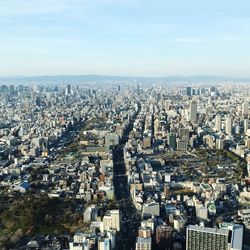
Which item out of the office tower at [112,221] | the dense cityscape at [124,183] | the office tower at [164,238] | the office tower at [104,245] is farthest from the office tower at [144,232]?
the office tower at [104,245]

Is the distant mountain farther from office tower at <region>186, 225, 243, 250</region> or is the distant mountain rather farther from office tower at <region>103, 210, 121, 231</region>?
office tower at <region>186, 225, 243, 250</region>

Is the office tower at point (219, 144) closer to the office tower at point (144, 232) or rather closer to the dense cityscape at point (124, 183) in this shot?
the dense cityscape at point (124, 183)

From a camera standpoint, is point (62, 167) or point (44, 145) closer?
point (62, 167)

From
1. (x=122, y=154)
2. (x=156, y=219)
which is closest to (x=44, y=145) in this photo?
(x=122, y=154)

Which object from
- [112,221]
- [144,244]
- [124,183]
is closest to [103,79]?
[124,183]

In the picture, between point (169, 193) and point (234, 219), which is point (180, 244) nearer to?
point (234, 219)

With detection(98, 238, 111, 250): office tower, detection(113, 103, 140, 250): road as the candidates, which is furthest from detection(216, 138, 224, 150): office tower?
detection(98, 238, 111, 250): office tower

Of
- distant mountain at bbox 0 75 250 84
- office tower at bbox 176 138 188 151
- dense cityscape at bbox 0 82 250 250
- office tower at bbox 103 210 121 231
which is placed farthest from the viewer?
distant mountain at bbox 0 75 250 84
